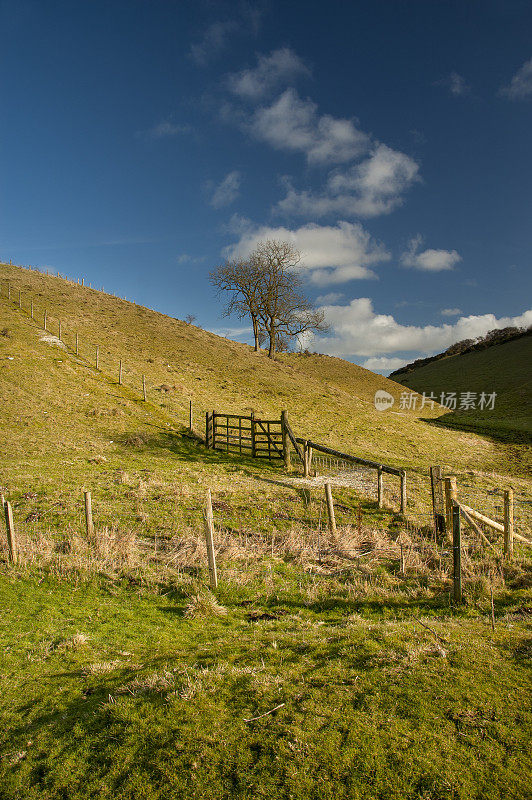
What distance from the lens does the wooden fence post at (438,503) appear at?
12453 millimetres

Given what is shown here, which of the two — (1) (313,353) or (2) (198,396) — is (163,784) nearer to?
(2) (198,396)

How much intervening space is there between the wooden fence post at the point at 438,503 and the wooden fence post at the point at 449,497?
29cm

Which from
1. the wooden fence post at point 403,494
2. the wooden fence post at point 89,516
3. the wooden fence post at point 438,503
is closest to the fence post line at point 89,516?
the wooden fence post at point 89,516

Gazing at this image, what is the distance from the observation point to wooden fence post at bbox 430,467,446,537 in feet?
40.9

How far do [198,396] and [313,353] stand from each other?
51877mm

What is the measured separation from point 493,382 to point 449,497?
6687 cm

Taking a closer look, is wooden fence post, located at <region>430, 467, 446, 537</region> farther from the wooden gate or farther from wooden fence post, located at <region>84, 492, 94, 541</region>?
wooden fence post, located at <region>84, 492, 94, 541</region>

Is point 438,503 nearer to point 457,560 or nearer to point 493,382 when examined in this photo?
point 457,560

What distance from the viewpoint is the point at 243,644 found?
666cm

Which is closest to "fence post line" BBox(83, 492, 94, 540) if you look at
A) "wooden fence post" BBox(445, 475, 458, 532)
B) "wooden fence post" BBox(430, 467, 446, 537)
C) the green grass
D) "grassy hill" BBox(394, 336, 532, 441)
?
the green grass

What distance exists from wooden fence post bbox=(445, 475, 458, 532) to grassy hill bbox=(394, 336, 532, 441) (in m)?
33.5

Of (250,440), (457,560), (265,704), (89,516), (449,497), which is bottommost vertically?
(265,704)

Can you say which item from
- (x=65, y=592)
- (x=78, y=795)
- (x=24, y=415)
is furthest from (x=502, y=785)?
(x=24, y=415)

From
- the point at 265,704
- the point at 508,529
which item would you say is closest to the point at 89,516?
the point at 265,704
